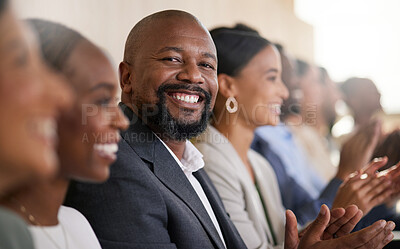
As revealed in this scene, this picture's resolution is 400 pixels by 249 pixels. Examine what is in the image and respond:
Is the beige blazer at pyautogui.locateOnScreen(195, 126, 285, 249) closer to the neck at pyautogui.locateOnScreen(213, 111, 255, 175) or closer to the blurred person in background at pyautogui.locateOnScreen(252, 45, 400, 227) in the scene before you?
the neck at pyautogui.locateOnScreen(213, 111, 255, 175)

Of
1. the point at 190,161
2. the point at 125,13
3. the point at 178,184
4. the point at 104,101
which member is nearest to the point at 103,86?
the point at 104,101

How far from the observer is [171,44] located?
40.3 inches

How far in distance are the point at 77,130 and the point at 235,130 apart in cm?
103

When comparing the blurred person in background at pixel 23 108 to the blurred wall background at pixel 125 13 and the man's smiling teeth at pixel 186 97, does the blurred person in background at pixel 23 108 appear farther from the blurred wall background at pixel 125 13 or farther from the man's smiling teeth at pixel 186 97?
the man's smiling teeth at pixel 186 97

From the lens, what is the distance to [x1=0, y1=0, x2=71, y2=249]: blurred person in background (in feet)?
1.12

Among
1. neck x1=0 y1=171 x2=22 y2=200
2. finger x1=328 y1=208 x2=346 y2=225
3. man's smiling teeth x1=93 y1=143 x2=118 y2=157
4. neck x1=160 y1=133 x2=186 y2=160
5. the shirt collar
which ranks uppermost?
neck x1=0 y1=171 x2=22 y2=200

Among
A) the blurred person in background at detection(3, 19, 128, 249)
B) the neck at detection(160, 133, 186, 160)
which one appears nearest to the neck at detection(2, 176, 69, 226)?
the blurred person in background at detection(3, 19, 128, 249)

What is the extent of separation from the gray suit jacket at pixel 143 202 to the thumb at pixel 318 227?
0.62 feet

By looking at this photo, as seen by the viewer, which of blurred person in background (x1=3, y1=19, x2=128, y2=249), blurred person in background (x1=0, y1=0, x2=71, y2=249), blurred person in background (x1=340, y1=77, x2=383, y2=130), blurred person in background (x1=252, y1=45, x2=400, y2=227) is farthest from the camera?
blurred person in background (x1=340, y1=77, x2=383, y2=130)

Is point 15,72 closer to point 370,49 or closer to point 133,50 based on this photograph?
point 133,50

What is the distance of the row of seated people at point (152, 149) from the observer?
364 millimetres

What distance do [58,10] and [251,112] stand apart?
862 millimetres

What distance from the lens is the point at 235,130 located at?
1.46 m

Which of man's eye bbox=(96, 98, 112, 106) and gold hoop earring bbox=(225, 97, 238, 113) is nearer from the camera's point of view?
man's eye bbox=(96, 98, 112, 106)
